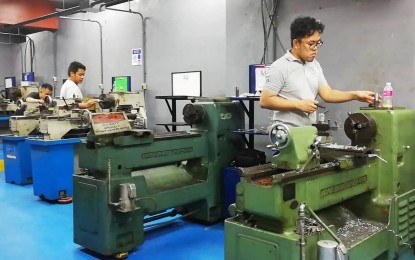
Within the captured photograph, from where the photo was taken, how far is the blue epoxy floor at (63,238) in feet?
8.96

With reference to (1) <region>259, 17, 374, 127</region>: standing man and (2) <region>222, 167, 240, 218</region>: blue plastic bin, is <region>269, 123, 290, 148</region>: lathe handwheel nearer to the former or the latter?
(1) <region>259, 17, 374, 127</region>: standing man

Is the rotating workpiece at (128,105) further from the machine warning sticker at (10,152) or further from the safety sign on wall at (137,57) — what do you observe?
the machine warning sticker at (10,152)

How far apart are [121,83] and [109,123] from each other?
3440 mm

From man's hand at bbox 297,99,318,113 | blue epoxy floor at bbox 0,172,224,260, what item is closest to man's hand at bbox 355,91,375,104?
man's hand at bbox 297,99,318,113

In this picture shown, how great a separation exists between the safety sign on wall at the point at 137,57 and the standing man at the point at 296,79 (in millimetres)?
3821

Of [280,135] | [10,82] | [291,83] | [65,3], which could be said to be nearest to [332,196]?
[280,135]

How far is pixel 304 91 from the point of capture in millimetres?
2248

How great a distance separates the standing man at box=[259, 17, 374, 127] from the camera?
2152mm

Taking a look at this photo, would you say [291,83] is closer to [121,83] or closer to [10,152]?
[10,152]

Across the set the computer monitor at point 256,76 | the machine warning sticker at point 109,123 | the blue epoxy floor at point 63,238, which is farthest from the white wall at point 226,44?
the machine warning sticker at point 109,123

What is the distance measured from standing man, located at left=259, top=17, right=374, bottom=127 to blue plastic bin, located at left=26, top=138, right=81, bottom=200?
255 centimetres

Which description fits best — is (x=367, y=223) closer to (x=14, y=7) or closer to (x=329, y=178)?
(x=329, y=178)

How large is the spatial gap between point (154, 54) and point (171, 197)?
304 cm

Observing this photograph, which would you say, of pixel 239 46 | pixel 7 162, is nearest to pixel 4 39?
pixel 7 162
